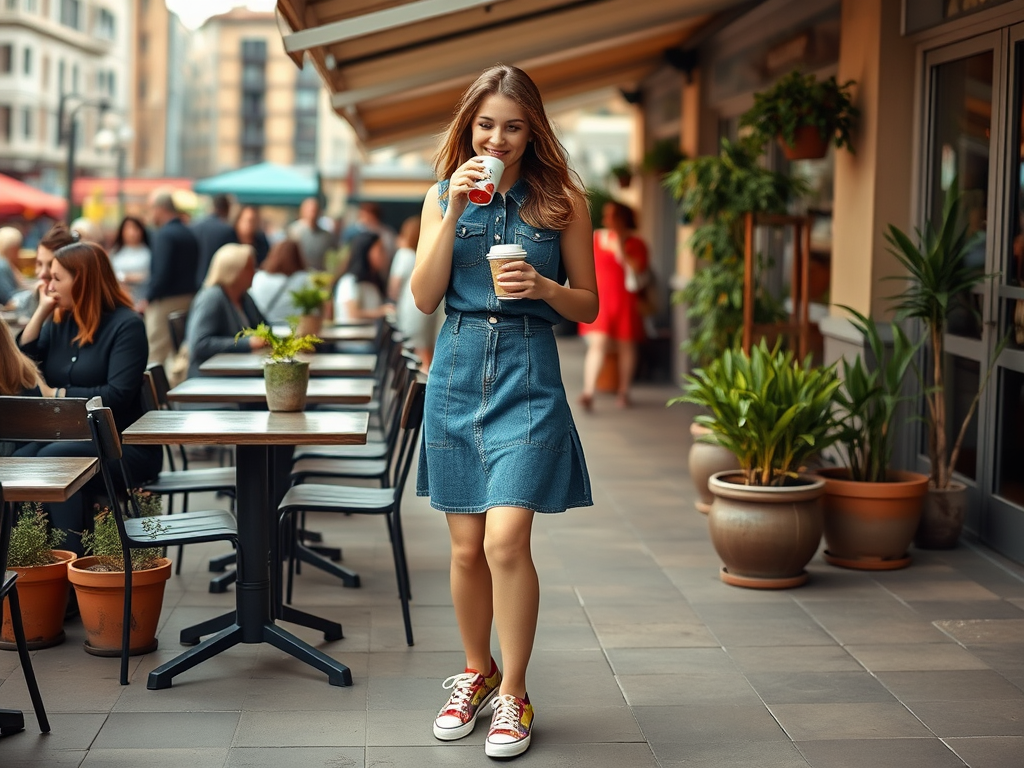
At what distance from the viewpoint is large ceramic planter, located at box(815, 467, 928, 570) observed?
16.7ft

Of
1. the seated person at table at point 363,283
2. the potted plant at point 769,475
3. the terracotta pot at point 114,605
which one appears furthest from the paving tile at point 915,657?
the seated person at table at point 363,283

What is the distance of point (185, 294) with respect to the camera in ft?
31.2

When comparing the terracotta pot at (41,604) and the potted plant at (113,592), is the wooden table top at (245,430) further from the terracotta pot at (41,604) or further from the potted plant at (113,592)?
the terracotta pot at (41,604)

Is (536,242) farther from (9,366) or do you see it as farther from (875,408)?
(875,408)

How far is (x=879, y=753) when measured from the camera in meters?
3.26

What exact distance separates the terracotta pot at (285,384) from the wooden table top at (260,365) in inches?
44.9

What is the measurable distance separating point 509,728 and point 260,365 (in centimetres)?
289

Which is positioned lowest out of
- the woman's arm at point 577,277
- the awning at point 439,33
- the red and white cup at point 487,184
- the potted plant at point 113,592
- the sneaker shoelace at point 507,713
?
the sneaker shoelace at point 507,713

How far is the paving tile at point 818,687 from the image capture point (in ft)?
12.1

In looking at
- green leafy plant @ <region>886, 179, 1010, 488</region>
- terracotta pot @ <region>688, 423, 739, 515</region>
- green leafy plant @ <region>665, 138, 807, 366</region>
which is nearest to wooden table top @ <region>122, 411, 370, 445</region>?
terracotta pot @ <region>688, 423, 739, 515</region>

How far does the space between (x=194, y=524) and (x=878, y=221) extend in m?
3.73

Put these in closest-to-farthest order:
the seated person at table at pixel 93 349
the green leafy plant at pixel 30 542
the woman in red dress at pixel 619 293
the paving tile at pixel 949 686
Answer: the paving tile at pixel 949 686 → the green leafy plant at pixel 30 542 → the seated person at table at pixel 93 349 → the woman in red dress at pixel 619 293

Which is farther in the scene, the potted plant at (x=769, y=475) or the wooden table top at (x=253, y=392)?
the potted plant at (x=769, y=475)

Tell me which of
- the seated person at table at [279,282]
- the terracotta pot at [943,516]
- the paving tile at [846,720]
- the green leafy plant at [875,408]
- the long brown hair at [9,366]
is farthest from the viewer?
the seated person at table at [279,282]
